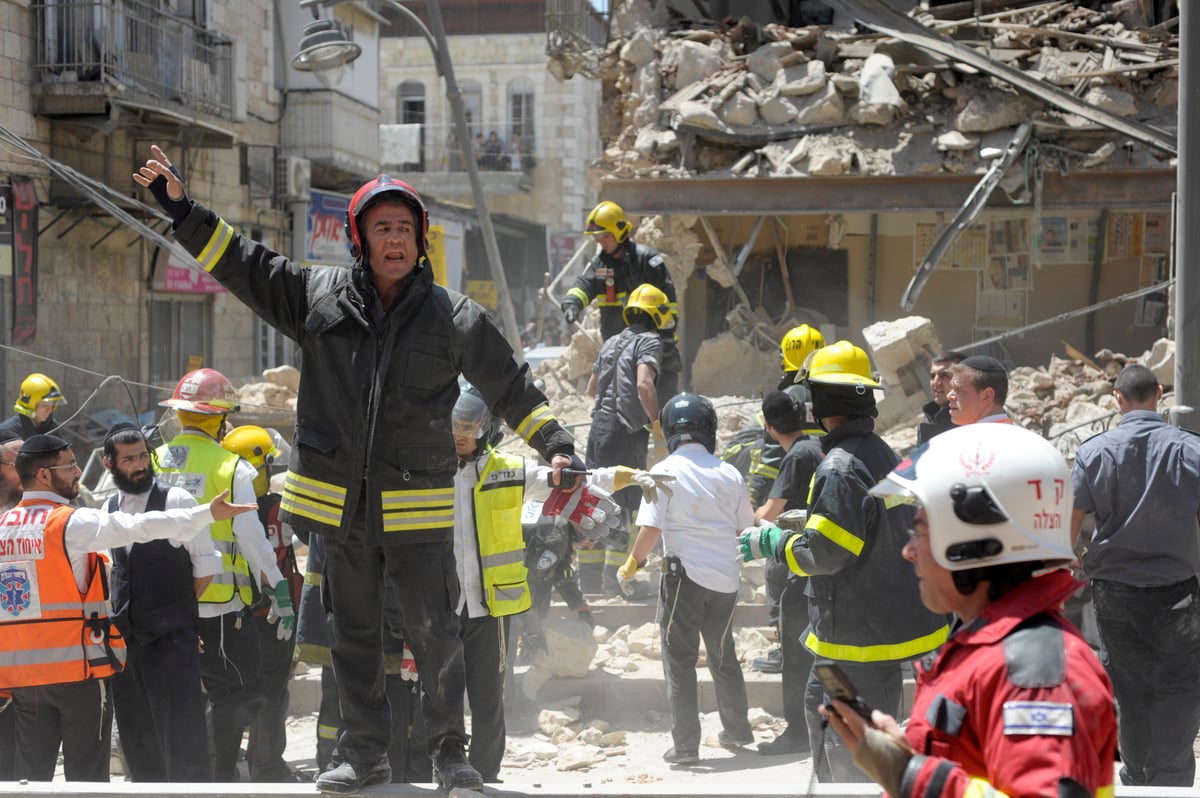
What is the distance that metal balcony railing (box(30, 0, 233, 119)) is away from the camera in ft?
55.4

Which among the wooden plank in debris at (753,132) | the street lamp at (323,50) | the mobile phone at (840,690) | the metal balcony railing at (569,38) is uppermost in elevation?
the metal balcony railing at (569,38)

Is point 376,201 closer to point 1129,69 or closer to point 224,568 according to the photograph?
point 224,568

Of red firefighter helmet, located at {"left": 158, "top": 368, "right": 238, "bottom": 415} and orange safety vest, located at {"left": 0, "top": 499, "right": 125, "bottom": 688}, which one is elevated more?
red firefighter helmet, located at {"left": 158, "top": 368, "right": 238, "bottom": 415}

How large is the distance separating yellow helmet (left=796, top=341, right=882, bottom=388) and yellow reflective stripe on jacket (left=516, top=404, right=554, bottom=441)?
1.34 m

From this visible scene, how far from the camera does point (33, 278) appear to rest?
16.6 meters

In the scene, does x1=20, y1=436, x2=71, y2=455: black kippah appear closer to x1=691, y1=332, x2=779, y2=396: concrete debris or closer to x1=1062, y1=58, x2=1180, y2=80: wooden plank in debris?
x1=691, y1=332, x2=779, y2=396: concrete debris

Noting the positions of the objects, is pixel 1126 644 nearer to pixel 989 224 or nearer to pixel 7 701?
pixel 7 701

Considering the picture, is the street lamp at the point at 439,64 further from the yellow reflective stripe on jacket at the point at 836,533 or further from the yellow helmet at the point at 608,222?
the yellow reflective stripe on jacket at the point at 836,533

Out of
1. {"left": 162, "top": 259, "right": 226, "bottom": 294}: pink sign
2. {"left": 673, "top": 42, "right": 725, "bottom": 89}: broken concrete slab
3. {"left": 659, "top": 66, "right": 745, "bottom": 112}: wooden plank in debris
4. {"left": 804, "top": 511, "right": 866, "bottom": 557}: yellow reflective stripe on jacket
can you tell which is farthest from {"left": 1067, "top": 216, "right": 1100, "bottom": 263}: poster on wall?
{"left": 162, "top": 259, "right": 226, "bottom": 294}: pink sign

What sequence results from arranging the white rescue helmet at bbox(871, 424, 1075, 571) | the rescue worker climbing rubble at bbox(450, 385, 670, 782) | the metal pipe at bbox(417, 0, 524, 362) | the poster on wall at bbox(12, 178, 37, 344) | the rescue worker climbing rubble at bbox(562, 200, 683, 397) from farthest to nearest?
the poster on wall at bbox(12, 178, 37, 344)
the metal pipe at bbox(417, 0, 524, 362)
the rescue worker climbing rubble at bbox(562, 200, 683, 397)
the rescue worker climbing rubble at bbox(450, 385, 670, 782)
the white rescue helmet at bbox(871, 424, 1075, 571)

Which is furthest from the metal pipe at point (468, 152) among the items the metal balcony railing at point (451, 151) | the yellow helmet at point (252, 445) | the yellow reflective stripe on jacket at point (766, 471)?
the metal balcony railing at point (451, 151)

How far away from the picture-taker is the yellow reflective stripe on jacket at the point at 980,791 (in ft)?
6.69

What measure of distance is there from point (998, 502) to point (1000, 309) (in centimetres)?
1311

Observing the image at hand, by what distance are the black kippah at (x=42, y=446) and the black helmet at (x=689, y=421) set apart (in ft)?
9.55
